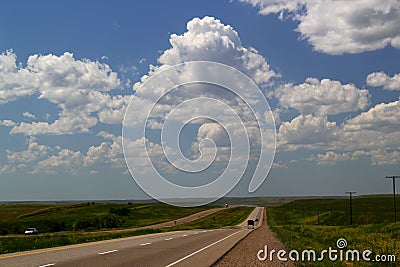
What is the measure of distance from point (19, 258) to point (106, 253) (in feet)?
14.5

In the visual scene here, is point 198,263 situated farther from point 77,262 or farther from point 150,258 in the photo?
point 77,262

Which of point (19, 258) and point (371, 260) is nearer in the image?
point (19, 258)

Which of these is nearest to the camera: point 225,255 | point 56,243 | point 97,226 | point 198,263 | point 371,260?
point 198,263

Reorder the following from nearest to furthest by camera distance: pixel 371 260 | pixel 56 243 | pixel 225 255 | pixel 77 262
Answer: pixel 77 262 < pixel 371 260 < pixel 225 255 < pixel 56 243

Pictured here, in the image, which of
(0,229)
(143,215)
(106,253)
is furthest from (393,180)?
(143,215)

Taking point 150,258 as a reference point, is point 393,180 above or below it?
above

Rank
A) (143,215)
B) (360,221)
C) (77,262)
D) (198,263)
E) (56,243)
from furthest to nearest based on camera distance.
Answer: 1. (143,215)
2. (360,221)
3. (56,243)
4. (198,263)
5. (77,262)

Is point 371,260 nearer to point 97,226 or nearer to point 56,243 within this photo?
point 56,243

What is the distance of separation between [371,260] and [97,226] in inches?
3628

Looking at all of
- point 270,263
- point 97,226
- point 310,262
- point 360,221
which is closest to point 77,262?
point 270,263

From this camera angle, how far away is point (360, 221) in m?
94.1

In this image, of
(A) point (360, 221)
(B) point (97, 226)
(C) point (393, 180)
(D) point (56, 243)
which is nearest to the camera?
(D) point (56, 243)

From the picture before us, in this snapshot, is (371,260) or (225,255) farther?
(225,255)

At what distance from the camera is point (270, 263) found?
21.4 meters
